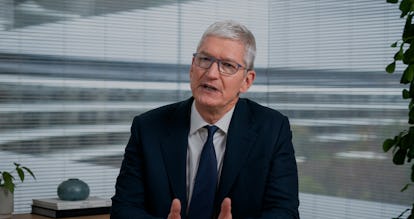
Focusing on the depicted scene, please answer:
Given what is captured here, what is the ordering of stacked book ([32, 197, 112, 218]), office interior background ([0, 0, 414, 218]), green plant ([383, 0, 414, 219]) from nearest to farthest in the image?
1. green plant ([383, 0, 414, 219])
2. stacked book ([32, 197, 112, 218])
3. office interior background ([0, 0, 414, 218])

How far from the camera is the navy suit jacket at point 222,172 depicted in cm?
246

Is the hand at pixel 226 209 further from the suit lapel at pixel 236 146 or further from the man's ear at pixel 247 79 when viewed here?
the man's ear at pixel 247 79

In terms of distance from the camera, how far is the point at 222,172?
8.13ft

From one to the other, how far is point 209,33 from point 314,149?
2.47m

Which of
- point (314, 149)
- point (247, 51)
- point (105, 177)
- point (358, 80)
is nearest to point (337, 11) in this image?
point (358, 80)

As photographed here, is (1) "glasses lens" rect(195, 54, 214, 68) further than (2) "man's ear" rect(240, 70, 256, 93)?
No

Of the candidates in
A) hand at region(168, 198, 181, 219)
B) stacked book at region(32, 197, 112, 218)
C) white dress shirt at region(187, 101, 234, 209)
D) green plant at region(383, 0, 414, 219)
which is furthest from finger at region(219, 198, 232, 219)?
stacked book at region(32, 197, 112, 218)

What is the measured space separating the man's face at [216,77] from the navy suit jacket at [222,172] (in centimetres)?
17

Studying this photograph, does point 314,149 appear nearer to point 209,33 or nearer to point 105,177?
point 105,177

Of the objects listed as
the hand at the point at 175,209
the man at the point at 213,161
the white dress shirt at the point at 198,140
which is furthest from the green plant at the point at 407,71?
the hand at the point at 175,209

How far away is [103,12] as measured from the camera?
4.44 meters

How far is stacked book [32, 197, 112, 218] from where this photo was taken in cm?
358

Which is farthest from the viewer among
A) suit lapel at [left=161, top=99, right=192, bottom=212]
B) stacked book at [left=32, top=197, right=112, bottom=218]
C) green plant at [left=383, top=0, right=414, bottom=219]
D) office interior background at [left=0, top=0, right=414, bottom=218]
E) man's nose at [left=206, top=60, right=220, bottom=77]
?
office interior background at [left=0, top=0, right=414, bottom=218]

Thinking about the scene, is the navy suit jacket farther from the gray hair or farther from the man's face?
the gray hair
